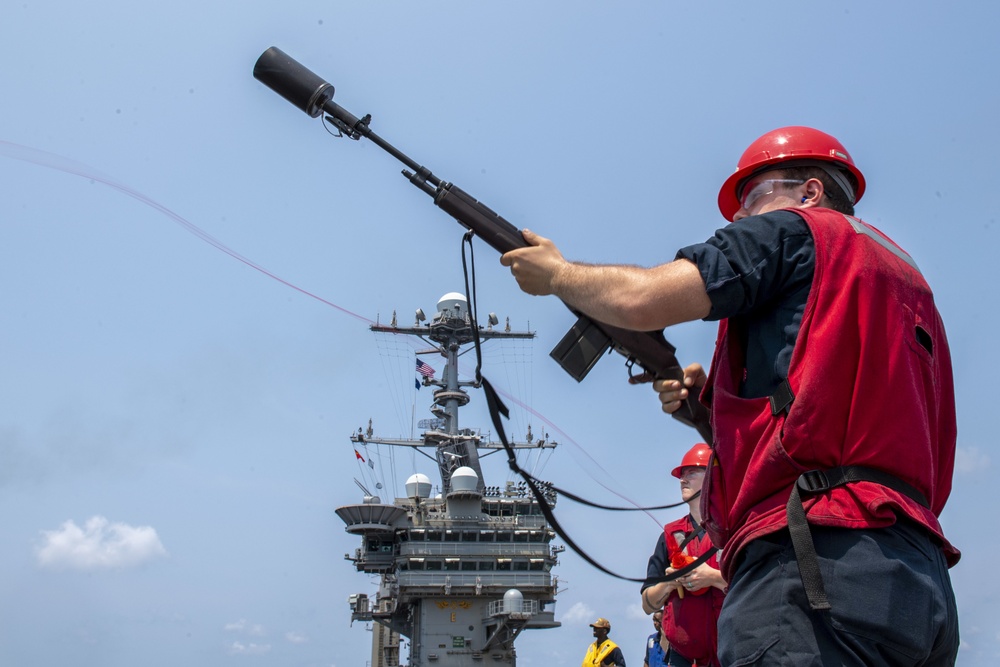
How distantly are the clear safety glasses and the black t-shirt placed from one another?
1.52ft

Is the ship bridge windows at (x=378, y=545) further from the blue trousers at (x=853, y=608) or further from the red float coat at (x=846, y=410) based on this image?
the blue trousers at (x=853, y=608)

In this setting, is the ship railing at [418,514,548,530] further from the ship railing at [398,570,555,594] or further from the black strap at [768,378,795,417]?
the black strap at [768,378,795,417]

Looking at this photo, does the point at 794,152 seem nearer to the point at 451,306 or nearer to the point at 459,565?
the point at 459,565

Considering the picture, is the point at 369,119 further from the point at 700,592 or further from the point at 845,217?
the point at 700,592

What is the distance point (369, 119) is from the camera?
14.6 ft

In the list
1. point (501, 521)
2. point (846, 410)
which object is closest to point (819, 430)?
point (846, 410)

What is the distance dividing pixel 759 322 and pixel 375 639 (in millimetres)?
44070

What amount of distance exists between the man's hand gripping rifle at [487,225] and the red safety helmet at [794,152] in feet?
2.69

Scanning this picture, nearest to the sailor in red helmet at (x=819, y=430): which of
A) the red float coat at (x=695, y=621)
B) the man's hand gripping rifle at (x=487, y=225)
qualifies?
the man's hand gripping rifle at (x=487, y=225)

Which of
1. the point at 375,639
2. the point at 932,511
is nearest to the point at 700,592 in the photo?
the point at 932,511

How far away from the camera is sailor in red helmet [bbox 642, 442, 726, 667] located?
250 inches

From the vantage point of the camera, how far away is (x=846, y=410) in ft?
8.13

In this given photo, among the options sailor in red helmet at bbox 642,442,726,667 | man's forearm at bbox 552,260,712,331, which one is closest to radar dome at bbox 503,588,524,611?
sailor in red helmet at bbox 642,442,726,667

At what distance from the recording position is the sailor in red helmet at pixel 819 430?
2312 mm
